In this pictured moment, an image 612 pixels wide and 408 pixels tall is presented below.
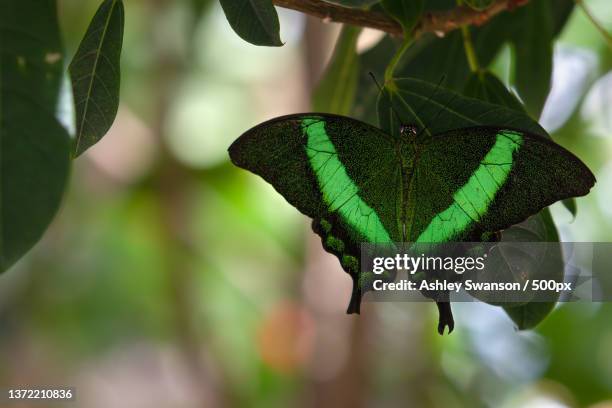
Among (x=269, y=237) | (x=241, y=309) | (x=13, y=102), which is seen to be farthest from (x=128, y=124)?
(x=13, y=102)

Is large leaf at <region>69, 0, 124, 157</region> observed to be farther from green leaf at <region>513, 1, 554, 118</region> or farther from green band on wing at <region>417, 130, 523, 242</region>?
green leaf at <region>513, 1, 554, 118</region>

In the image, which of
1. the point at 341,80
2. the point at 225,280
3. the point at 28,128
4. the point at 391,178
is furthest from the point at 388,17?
the point at 225,280

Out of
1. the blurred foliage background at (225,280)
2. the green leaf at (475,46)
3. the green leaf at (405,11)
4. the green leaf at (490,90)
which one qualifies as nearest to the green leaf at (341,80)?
the green leaf at (475,46)

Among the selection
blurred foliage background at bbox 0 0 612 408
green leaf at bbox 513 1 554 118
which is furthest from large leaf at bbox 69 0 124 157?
blurred foliage background at bbox 0 0 612 408

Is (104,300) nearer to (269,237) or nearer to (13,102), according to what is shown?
(269,237)

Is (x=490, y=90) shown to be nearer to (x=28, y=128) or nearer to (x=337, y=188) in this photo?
(x=337, y=188)

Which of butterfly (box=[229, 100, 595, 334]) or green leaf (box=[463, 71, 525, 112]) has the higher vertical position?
green leaf (box=[463, 71, 525, 112])

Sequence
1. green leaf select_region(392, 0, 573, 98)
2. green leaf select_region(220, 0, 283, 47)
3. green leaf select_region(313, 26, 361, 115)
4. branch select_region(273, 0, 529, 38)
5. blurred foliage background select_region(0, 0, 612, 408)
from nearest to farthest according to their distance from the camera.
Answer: green leaf select_region(220, 0, 283, 47)
branch select_region(273, 0, 529, 38)
green leaf select_region(313, 26, 361, 115)
green leaf select_region(392, 0, 573, 98)
blurred foliage background select_region(0, 0, 612, 408)
